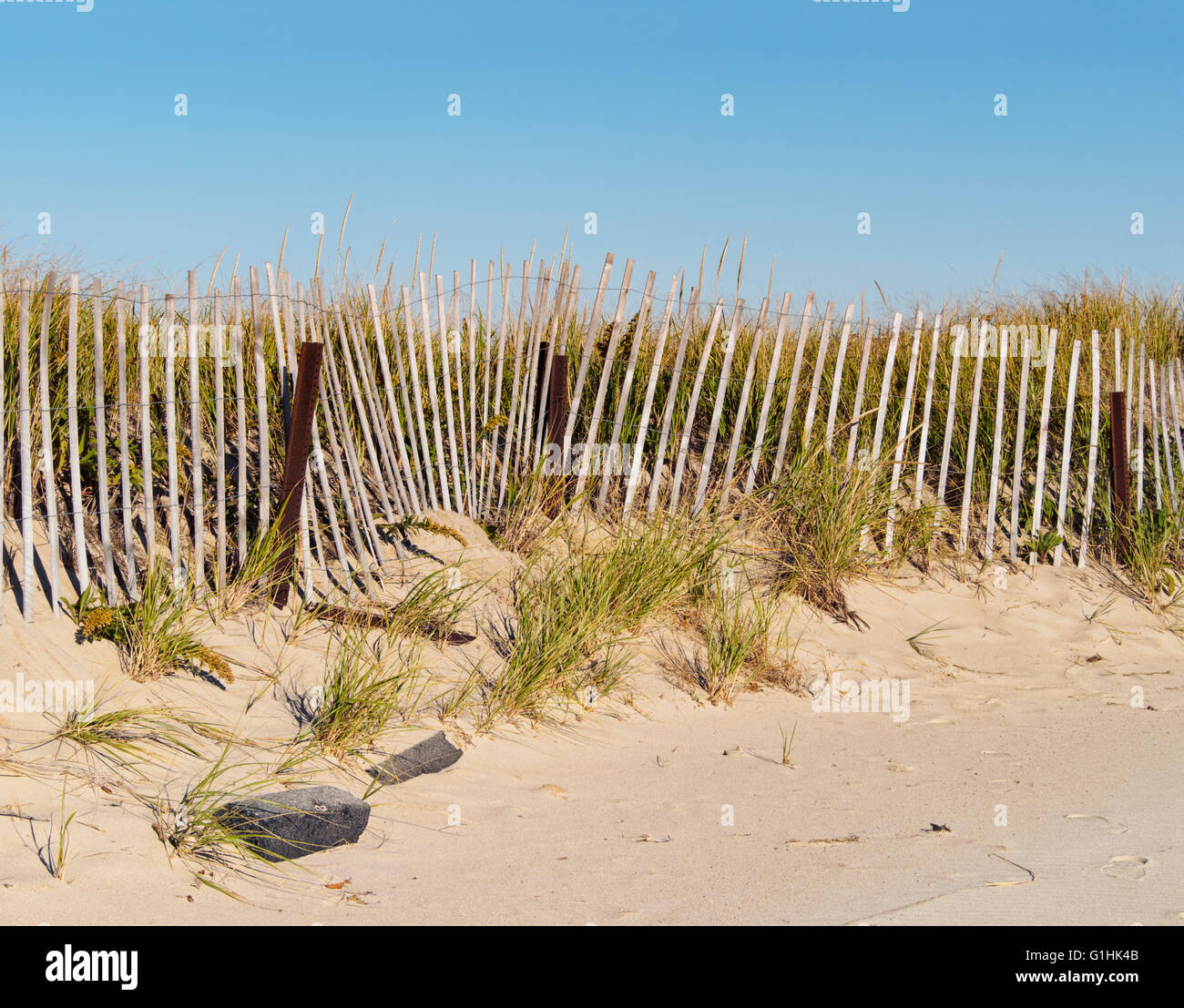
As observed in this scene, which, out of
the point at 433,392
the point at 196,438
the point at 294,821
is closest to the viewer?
the point at 294,821

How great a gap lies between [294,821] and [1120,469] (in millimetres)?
5773

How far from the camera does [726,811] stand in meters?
3.46

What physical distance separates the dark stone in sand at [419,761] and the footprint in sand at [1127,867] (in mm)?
2140

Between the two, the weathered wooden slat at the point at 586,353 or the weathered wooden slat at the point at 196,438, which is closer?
the weathered wooden slat at the point at 196,438

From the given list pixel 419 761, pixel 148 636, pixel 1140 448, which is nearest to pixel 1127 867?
pixel 419 761

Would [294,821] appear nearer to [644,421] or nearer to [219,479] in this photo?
[219,479]

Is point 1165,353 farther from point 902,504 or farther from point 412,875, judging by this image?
point 412,875

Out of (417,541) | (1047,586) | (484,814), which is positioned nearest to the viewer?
(484,814)

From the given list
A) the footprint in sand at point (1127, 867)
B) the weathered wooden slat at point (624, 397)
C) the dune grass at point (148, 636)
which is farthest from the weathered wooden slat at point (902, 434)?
the dune grass at point (148, 636)

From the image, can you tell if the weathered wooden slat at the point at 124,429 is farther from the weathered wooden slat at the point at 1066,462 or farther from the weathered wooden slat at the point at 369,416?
the weathered wooden slat at the point at 1066,462

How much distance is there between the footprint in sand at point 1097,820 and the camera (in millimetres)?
3320

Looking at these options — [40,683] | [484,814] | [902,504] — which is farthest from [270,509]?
[902,504]
